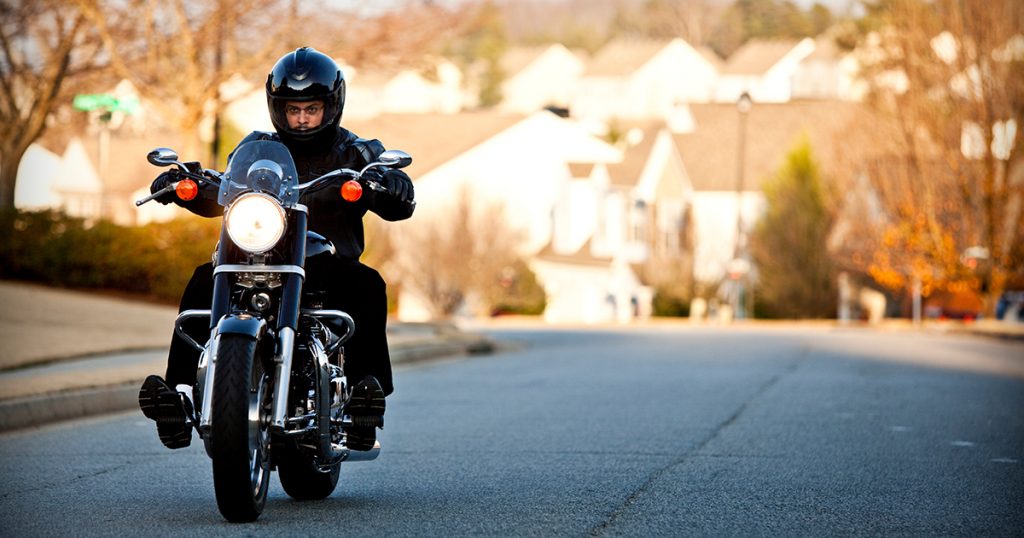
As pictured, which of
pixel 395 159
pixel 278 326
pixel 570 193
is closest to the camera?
pixel 278 326

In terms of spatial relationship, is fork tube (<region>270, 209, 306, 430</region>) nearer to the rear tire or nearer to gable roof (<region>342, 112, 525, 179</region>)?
the rear tire

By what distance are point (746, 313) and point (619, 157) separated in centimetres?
1341

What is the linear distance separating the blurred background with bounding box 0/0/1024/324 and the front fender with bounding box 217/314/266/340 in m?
16.1

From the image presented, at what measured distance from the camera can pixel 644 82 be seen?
12062 cm

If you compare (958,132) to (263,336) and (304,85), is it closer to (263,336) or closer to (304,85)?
(304,85)

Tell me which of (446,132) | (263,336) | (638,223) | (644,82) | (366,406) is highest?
(644,82)

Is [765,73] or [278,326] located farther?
[765,73]

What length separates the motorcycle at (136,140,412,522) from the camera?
250 inches

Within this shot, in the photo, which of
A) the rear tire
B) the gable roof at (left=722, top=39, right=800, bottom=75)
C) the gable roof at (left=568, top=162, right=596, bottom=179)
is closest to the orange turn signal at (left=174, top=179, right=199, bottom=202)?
the rear tire

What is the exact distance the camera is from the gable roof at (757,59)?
4569 inches

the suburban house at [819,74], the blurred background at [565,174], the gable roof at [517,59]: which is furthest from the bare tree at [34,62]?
the gable roof at [517,59]

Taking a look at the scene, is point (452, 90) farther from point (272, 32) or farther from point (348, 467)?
point (348, 467)

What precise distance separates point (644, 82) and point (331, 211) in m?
115

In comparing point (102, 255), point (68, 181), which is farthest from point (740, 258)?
point (102, 255)
